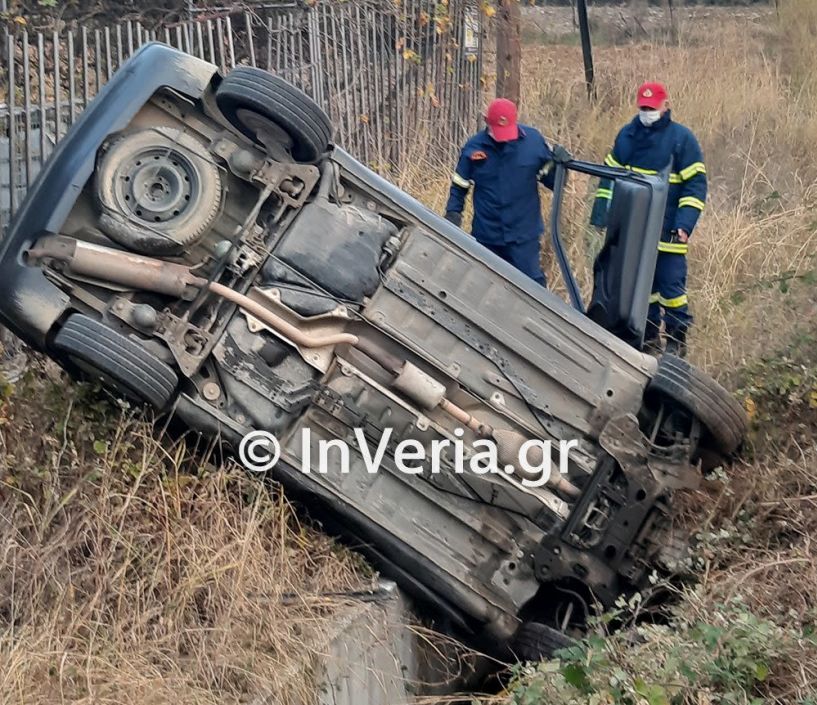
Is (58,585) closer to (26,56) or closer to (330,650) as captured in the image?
(330,650)

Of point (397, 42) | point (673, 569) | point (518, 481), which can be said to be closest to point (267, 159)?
point (518, 481)

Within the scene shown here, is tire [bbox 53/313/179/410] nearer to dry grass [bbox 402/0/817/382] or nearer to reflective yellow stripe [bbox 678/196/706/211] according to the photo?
dry grass [bbox 402/0/817/382]

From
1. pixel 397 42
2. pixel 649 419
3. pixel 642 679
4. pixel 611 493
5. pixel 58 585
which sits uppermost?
pixel 397 42

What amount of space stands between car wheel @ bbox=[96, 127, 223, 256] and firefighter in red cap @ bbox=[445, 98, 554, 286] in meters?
2.14

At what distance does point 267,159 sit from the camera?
427cm

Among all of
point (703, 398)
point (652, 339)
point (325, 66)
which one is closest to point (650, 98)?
point (652, 339)

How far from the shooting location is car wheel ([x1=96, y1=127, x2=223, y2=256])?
4.14m

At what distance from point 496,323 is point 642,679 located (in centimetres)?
153

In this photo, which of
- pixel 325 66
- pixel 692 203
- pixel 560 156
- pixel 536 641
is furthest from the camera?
pixel 325 66

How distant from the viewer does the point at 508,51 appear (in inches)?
348

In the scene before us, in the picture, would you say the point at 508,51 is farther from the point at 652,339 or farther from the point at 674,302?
the point at 652,339

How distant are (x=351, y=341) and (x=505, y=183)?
85.7 inches

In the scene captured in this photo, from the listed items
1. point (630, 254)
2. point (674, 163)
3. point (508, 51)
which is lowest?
point (630, 254)

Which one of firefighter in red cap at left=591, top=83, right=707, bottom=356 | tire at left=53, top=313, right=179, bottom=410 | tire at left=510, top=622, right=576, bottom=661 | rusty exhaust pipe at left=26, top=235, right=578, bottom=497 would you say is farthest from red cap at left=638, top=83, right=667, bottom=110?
tire at left=53, top=313, right=179, bottom=410
